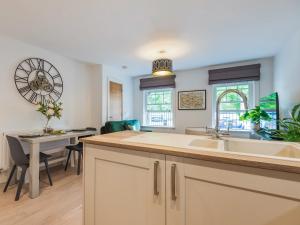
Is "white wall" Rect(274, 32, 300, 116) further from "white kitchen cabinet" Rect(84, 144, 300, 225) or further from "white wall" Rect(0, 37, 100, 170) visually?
"white wall" Rect(0, 37, 100, 170)

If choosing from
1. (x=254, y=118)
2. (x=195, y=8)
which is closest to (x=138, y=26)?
(x=195, y=8)

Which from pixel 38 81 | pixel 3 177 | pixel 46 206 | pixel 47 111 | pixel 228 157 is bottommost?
pixel 46 206

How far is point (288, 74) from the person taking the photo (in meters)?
2.68

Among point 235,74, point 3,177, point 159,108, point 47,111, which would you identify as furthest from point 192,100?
point 3,177

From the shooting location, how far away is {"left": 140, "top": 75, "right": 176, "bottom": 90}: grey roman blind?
4680 millimetres

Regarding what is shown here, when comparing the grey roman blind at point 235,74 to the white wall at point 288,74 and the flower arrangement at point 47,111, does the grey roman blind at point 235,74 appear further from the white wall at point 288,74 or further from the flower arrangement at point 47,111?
the flower arrangement at point 47,111

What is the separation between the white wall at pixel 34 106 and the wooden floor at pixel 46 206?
3.13 feet

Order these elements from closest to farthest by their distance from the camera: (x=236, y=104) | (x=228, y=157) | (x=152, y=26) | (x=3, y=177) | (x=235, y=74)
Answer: (x=228, y=157), (x=152, y=26), (x=3, y=177), (x=235, y=74), (x=236, y=104)

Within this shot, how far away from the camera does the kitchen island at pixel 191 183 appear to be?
0.72m

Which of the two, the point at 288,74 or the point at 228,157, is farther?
the point at 288,74

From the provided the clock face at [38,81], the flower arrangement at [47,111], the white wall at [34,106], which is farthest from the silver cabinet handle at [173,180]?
the clock face at [38,81]

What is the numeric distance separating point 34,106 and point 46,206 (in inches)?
71.9

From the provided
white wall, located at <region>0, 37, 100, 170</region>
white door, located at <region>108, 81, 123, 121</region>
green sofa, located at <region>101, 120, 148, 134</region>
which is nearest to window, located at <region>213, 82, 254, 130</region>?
green sofa, located at <region>101, 120, 148, 134</region>

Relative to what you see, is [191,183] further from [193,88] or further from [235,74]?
[193,88]
